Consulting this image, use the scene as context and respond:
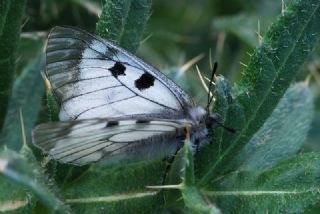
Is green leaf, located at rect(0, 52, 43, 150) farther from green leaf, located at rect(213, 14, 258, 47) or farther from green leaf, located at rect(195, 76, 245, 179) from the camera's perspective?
green leaf, located at rect(213, 14, 258, 47)

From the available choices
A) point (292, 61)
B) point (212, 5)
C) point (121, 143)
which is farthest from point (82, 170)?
point (212, 5)

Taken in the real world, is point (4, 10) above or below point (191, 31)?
above

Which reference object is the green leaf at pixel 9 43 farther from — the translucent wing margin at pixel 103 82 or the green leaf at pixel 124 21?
the green leaf at pixel 124 21

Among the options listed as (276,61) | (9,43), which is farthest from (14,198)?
(276,61)

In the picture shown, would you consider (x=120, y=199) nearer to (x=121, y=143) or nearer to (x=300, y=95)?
(x=121, y=143)

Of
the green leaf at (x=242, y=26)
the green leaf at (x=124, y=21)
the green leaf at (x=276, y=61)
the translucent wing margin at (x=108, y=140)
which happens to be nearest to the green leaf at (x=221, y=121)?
the green leaf at (x=276, y=61)

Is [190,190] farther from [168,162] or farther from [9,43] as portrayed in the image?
[9,43]
